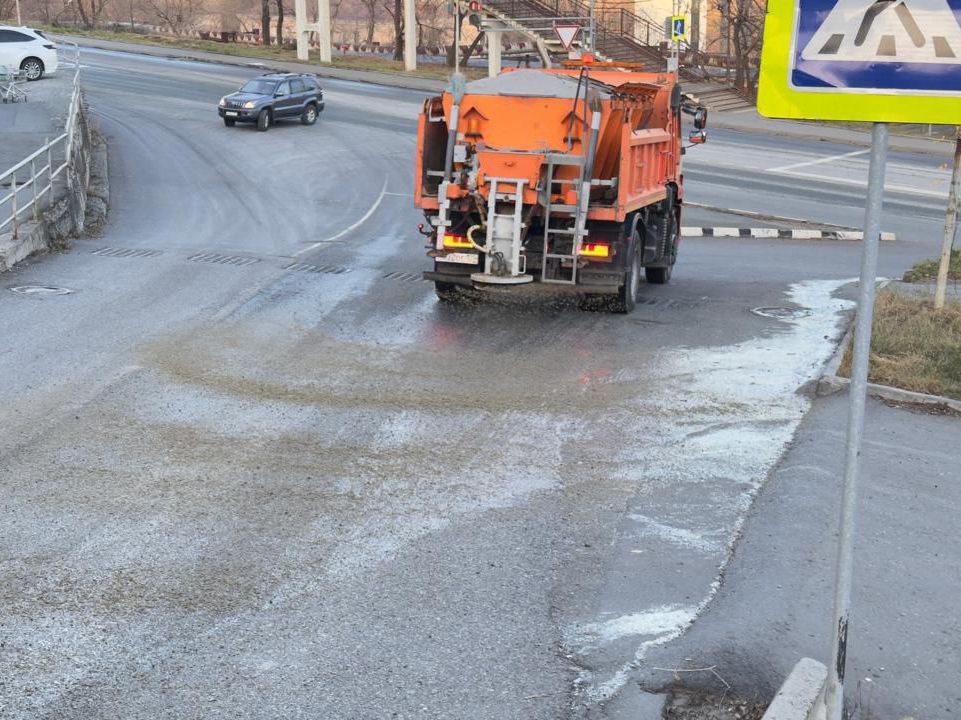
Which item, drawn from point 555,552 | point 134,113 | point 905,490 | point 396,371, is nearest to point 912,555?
point 905,490

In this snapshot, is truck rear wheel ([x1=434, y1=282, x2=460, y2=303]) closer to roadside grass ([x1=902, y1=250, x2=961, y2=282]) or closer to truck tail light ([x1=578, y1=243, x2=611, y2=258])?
truck tail light ([x1=578, y1=243, x2=611, y2=258])

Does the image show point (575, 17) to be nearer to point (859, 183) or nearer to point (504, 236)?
point (859, 183)

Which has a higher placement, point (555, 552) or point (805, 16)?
point (805, 16)

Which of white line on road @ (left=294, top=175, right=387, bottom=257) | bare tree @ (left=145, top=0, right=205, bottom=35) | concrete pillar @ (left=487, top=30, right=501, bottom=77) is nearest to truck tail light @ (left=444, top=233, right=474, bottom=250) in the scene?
white line on road @ (left=294, top=175, right=387, bottom=257)

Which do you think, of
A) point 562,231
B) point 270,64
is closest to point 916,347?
point 562,231

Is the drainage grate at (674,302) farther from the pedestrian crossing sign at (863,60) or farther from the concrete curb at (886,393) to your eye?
→ the pedestrian crossing sign at (863,60)

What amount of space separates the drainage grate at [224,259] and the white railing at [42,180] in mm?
2526

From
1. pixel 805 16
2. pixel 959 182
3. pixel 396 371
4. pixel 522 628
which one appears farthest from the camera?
pixel 959 182

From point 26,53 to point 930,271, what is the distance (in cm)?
3011

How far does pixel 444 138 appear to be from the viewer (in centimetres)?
1480

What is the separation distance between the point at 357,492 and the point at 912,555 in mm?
3686

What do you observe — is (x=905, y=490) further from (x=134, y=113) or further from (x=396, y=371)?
(x=134, y=113)

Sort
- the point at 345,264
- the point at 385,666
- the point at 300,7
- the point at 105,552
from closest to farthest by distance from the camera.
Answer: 1. the point at 385,666
2. the point at 105,552
3. the point at 345,264
4. the point at 300,7

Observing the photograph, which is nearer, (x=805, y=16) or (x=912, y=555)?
(x=805, y=16)
